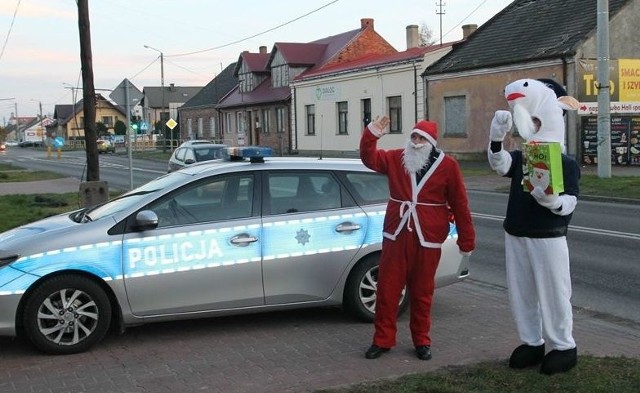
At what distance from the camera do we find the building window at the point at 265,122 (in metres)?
52.3

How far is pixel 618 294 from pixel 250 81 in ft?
163

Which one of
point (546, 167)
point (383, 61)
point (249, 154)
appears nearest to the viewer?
point (546, 167)

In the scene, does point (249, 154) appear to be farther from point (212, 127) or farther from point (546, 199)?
point (212, 127)

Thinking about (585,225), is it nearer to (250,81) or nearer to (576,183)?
(576,183)

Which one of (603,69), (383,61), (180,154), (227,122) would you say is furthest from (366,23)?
(603,69)

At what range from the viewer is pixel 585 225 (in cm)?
1340

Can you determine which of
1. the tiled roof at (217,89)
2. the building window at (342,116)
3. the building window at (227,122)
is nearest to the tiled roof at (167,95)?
the tiled roof at (217,89)

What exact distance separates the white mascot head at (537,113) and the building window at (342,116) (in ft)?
122

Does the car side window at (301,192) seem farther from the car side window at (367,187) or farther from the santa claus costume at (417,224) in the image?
the santa claus costume at (417,224)

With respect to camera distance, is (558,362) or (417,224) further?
(417,224)

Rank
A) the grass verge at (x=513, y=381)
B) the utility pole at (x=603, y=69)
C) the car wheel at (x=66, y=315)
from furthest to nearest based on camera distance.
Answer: the utility pole at (x=603, y=69) < the car wheel at (x=66, y=315) < the grass verge at (x=513, y=381)

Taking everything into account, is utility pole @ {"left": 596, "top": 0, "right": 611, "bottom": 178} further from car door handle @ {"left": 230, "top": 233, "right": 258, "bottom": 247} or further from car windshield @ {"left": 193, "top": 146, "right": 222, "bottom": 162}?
car door handle @ {"left": 230, "top": 233, "right": 258, "bottom": 247}

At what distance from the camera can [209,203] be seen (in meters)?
6.17

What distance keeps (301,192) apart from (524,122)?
7.37 feet
